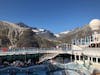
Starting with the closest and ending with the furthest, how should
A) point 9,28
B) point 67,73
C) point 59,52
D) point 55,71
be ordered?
point 67,73 → point 55,71 → point 59,52 → point 9,28

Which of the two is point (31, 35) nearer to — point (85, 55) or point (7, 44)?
point (7, 44)

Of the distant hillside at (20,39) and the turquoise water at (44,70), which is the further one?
the distant hillside at (20,39)

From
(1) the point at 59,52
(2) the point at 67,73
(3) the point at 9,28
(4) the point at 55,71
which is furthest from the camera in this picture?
(3) the point at 9,28

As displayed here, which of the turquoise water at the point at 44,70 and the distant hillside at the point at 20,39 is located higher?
the distant hillside at the point at 20,39

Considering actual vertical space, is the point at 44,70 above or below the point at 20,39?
below

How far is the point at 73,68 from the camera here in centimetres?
4006

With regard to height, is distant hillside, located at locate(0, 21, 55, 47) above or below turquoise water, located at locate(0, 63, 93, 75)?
above

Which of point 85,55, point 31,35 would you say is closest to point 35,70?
point 85,55

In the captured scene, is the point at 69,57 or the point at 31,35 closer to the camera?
the point at 69,57

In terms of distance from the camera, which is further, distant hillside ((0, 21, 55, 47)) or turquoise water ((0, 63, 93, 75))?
distant hillside ((0, 21, 55, 47))

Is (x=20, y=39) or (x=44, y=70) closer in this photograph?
(x=44, y=70)

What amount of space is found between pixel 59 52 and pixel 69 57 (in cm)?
421

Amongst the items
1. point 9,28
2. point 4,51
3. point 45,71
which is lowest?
point 45,71

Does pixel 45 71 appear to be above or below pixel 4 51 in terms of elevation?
below
